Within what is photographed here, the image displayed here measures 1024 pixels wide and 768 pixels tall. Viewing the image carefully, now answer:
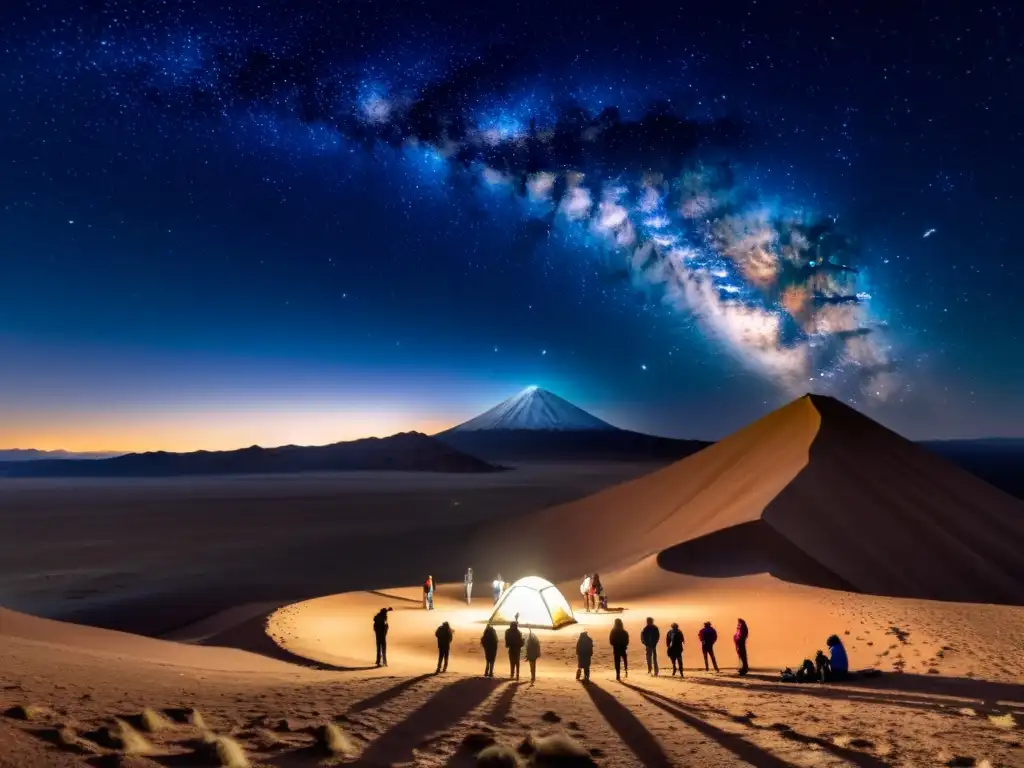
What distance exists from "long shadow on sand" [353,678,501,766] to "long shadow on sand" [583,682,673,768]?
5.83 ft

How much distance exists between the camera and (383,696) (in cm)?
1194

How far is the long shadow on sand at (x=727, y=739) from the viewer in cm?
927

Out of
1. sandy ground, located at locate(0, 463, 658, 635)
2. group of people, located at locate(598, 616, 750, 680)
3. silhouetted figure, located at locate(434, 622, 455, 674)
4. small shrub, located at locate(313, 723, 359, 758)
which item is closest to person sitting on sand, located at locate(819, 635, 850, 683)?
group of people, located at locate(598, 616, 750, 680)

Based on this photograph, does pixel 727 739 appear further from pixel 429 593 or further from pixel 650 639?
pixel 429 593

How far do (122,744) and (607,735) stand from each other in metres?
5.47

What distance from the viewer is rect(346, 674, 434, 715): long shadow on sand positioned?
10.8 m

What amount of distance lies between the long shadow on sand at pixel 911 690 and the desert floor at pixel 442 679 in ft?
0.20

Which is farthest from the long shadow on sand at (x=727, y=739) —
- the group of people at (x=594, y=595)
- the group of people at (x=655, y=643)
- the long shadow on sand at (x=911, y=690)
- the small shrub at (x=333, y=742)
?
the group of people at (x=594, y=595)

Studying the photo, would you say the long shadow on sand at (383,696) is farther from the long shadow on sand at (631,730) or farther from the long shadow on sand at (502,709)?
the long shadow on sand at (631,730)

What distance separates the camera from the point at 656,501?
47.0 m

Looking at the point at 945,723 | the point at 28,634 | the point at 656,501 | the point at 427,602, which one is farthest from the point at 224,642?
the point at 656,501

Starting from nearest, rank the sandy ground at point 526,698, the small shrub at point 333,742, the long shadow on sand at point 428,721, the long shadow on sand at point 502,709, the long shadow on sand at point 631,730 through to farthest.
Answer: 1. the small shrub at point 333,742
2. the long shadow on sand at point 428,721
3. the sandy ground at point 526,698
4. the long shadow on sand at point 631,730
5. the long shadow on sand at point 502,709

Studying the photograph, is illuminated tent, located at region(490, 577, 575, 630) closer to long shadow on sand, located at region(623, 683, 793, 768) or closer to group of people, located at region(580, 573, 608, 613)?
group of people, located at region(580, 573, 608, 613)

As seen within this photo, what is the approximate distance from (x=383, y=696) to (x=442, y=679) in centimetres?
245
